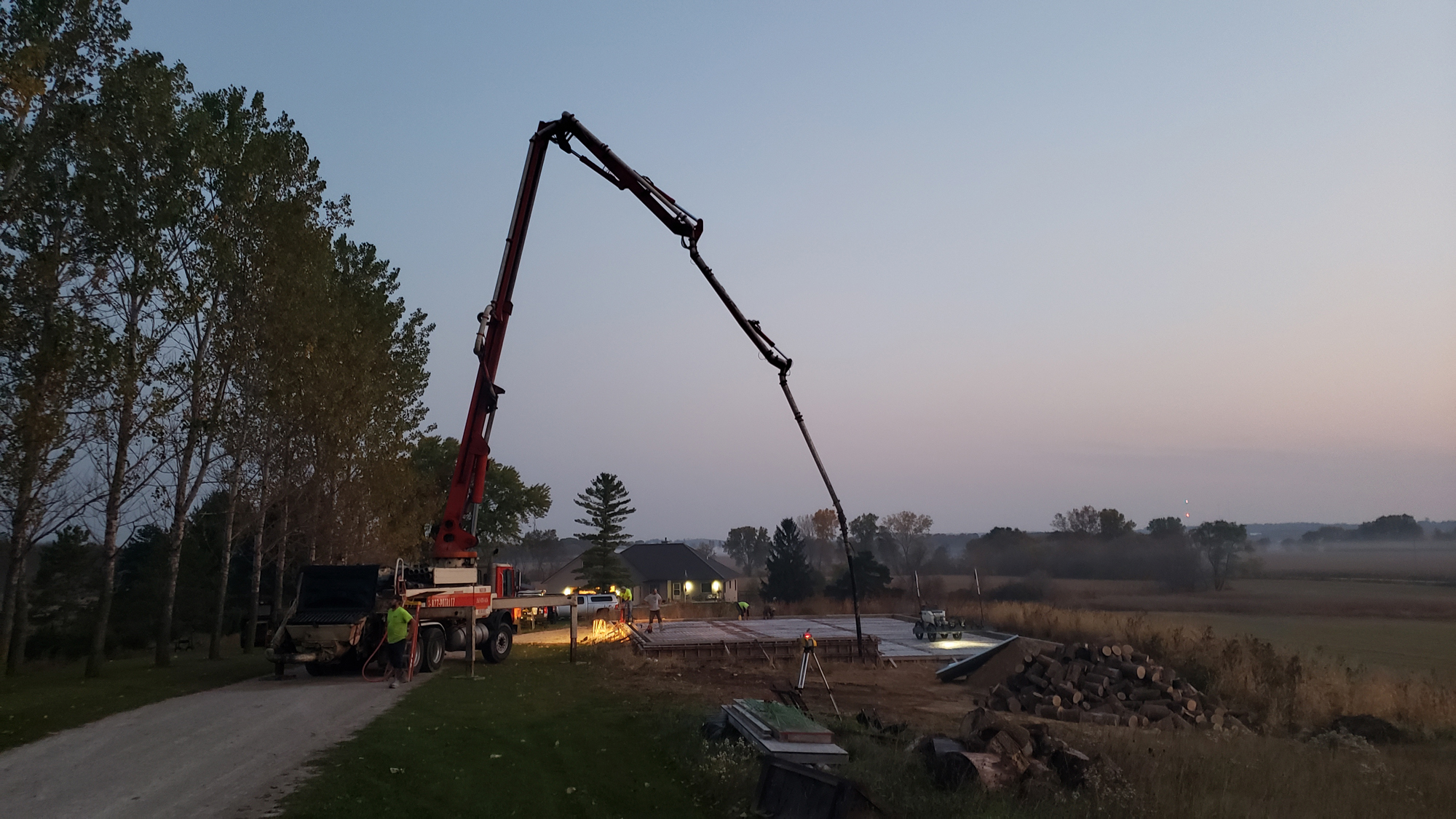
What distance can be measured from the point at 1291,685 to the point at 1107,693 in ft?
15.9

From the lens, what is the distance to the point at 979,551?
13112 cm

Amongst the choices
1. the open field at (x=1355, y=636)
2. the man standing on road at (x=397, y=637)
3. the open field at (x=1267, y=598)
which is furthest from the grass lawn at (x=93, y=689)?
the open field at (x=1267, y=598)

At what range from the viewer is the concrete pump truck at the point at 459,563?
19750mm

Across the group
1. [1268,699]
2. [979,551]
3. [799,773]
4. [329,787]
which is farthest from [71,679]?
[979,551]

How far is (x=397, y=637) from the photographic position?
19203 mm

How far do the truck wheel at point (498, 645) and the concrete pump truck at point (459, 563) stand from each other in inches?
54.9

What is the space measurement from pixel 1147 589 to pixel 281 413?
81.3m

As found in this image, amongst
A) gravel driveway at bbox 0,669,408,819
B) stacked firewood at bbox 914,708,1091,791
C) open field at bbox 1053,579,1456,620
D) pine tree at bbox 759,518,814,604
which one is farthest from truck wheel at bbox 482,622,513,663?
pine tree at bbox 759,518,814,604

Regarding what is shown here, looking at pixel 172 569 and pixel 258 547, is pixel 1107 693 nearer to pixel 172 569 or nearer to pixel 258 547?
pixel 172 569

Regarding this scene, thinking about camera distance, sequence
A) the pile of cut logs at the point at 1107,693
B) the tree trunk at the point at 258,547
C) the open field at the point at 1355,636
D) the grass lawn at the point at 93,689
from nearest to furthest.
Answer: the grass lawn at the point at 93,689 < the pile of cut logs at the point at 1107,693 < the tree trunk at the point at 258,547 < the open field at the point at 1355,636

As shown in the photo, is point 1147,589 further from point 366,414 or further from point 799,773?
point 799,773

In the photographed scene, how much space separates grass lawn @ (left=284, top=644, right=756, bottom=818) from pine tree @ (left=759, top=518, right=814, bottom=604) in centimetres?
5986

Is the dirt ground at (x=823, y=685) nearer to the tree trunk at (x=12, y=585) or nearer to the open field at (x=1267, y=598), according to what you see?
the tree trunk at (x=12, y=585)

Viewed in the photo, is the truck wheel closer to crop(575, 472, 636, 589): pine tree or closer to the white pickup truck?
the white pickup truck
